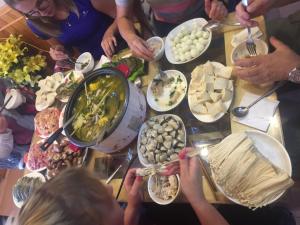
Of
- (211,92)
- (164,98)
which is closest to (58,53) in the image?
(164,98)

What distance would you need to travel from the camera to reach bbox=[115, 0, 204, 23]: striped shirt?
1667mm

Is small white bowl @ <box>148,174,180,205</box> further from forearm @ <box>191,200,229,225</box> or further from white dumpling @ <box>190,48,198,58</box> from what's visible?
white dumpling @ <box>190,48,198,58</box>

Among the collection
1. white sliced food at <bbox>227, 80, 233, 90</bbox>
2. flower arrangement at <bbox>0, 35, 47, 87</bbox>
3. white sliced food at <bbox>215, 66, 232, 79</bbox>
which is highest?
white sliced food at <bbox>215, 66, 232, 79</bbox>

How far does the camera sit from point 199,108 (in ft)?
3.98

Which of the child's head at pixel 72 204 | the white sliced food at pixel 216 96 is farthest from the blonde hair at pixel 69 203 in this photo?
the white sliced food at pixel 216 96

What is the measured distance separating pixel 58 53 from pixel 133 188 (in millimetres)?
1202

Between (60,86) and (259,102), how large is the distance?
1152 mm

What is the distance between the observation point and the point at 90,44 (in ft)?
7.00

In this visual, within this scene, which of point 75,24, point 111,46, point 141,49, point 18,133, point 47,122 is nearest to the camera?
point 141,49

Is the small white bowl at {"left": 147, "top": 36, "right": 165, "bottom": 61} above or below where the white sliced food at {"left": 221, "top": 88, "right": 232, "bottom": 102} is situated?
above

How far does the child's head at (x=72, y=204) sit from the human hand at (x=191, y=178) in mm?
253

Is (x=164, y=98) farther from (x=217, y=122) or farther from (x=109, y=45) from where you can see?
(x=109, y=45)

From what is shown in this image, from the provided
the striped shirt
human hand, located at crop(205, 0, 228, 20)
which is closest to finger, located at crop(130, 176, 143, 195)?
human hand, located at crop(205, 0, 228, 20)

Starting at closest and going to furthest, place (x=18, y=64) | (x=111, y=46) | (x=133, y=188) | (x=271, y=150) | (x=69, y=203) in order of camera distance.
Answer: (x=69, y=203), (x=271, y=150), (x=133, y=188), (x=111, y=46), (x=18, y=64)
